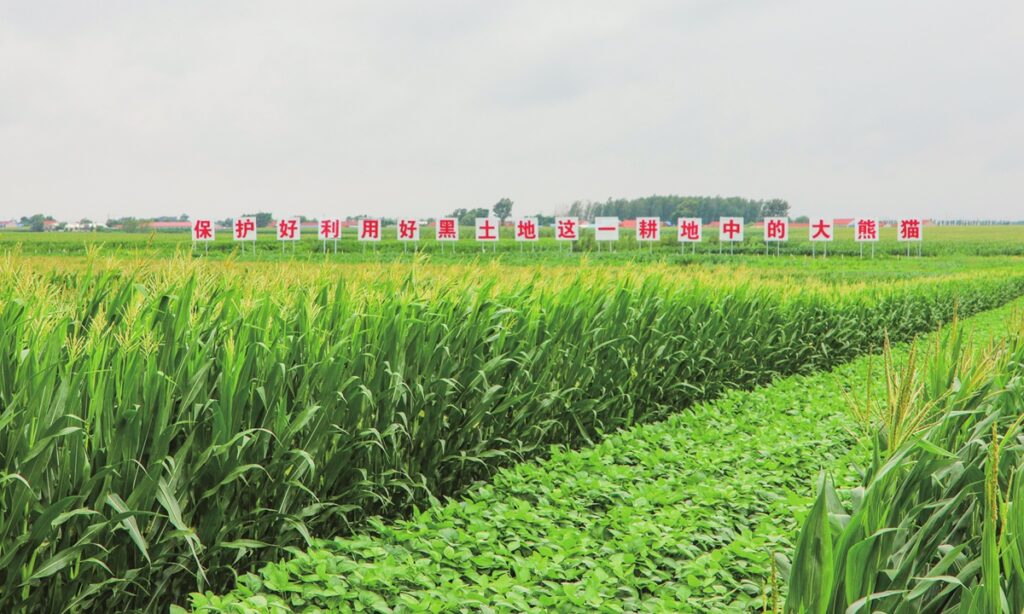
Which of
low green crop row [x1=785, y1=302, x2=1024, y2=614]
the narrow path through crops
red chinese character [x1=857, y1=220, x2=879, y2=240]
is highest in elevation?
red chinese character [x1=857, y1=220, x2=879, y2=240]

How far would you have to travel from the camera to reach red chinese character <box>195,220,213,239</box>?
39525 millimetres

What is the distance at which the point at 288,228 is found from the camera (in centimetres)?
4084

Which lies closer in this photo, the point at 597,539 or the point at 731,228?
the point at 597,539

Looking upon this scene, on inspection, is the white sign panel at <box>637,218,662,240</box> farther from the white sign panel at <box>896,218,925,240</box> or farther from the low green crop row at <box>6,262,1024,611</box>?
the low green crop row at <box>6,262,1024,611</box>

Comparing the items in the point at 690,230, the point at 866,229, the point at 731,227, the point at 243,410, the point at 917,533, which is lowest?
the point at 917,533

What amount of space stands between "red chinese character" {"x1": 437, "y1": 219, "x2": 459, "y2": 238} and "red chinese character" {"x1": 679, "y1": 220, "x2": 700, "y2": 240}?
41.2 feet

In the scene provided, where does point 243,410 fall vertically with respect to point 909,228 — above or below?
below

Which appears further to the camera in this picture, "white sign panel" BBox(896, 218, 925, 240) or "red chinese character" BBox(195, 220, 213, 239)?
"white sign panel" BBox(896, 218, 925, 240)

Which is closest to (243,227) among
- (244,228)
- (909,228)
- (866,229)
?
(244,228)

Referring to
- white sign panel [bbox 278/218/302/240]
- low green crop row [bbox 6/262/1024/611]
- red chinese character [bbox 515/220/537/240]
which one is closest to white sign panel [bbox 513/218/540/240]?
red chinese character [bbox 515/220/537/240]

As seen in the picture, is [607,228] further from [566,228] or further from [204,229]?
[204,229]

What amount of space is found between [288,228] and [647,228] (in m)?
19.7

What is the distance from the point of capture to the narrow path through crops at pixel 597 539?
323 cm

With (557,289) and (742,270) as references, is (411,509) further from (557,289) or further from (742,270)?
(742,270)
